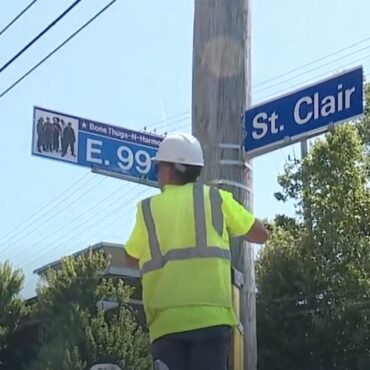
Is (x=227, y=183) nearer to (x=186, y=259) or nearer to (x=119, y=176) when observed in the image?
(x=186, y=259)

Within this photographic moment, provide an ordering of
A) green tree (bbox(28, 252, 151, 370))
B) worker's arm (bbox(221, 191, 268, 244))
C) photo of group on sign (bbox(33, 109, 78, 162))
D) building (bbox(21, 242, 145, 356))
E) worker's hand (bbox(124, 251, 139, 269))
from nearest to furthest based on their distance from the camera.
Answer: worker's arm (bbox(221, 191, 268, 244))
worker's hand (bbox(124, 251, 139, 269))
photo of group on sign (bbox(33, 109, 78, 162))
green tree (bbox(28, 252, 151, 370))
building (bbox(21, 242, 145, 356))

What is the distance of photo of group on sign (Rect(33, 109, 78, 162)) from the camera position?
32.2 ft

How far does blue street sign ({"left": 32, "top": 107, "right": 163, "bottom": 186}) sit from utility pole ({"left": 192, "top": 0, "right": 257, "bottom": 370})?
281 cm

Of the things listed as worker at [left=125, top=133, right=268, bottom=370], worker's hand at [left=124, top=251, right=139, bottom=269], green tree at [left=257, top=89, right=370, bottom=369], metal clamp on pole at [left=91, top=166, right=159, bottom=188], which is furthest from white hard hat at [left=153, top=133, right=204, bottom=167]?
green tree at [left=257, top=89, right=370, bottom=369]

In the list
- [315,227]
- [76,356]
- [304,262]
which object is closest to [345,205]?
[315,227]

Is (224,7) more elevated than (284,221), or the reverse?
(284,221)

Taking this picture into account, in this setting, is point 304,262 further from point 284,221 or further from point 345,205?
point 345,205

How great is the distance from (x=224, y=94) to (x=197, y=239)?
5.47ft

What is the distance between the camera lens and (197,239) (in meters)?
4.23

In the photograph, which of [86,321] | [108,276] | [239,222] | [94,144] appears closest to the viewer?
[239,222]

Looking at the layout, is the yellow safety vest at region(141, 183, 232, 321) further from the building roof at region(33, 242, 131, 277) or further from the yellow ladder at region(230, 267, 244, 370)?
the building roof at region(33, 242, 131, 277)

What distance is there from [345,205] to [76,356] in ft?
33.8

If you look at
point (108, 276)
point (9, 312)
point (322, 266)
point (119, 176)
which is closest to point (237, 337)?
point (119, 176)

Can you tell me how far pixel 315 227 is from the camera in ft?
78.6
